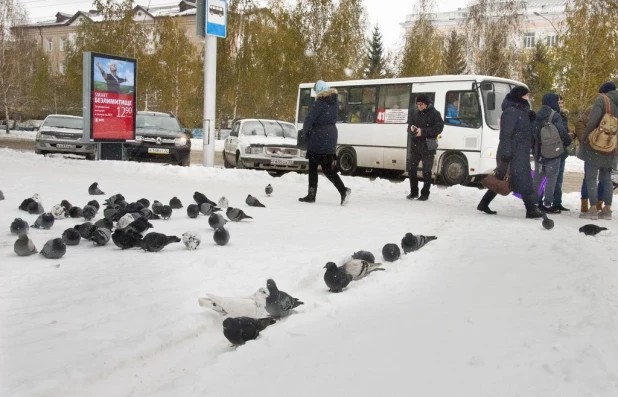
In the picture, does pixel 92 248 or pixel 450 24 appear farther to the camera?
pixel 450 24

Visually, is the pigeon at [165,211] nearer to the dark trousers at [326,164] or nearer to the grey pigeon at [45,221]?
the grey pigeon at [45,221]

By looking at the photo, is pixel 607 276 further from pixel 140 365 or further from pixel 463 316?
pixel 140 365

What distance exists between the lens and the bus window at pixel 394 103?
55.4 ft

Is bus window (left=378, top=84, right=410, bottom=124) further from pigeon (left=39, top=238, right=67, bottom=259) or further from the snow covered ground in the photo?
pigeon (left=39, top=238, right=67, bottom=259)

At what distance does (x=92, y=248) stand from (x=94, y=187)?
3859 millimetres

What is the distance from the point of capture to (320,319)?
11.2 feet

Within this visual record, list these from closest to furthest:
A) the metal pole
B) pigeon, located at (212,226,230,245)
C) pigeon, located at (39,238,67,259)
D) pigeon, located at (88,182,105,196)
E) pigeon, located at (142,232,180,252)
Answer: pigeon, located at (39,238,67,259) < pigeon, located at (142,232,180,252) < pigeon, located at (212,226,230,245) < pigeon, located at (88,182,105,196) < the metal pole

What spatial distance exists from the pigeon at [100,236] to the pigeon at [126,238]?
13cm

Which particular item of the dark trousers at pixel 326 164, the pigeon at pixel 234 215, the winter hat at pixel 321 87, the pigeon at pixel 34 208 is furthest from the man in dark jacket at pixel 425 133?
the pigeon at pixel 34 208

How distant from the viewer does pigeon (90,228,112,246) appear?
17.6ft

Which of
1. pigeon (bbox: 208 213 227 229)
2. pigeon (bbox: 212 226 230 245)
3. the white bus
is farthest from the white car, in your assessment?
pigeon (bbox: 212 226 230 245)

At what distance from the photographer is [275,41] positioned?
123ft

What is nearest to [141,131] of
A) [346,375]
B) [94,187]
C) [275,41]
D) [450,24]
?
[94,187]

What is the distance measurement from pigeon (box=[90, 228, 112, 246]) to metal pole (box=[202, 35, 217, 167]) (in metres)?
9.70
